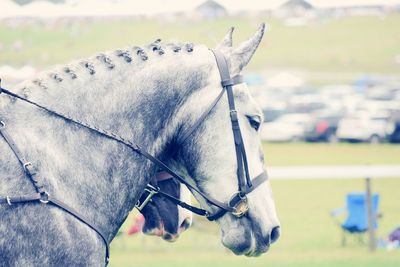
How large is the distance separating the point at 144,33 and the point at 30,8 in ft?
63.1

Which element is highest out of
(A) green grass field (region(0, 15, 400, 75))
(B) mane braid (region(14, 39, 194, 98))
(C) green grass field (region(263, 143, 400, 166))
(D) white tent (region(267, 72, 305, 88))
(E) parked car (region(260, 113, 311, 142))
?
(B) mane braid (region(14, 39, 194, 98))

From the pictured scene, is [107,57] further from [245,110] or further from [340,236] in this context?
[340,236]

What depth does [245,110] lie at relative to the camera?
4574mm

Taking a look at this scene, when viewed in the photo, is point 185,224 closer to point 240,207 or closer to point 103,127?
point 240,207

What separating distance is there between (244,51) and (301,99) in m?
31.2

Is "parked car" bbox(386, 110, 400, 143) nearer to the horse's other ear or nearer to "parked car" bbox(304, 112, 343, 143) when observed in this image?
"parked car" bbox(304, 112, 343, 143)

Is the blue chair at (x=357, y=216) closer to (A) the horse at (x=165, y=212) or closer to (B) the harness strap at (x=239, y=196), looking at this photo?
(A) the horse at (x=165, y=212)

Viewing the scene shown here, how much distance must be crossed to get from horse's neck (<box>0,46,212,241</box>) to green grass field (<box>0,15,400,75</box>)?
37806 mm

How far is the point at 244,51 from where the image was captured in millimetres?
4625

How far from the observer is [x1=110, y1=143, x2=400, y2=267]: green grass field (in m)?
11.2

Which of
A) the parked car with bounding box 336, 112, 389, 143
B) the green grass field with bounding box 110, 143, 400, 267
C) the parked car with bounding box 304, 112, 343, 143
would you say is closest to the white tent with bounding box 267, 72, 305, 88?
the parked car with bounding box 304, 112, 343, 143

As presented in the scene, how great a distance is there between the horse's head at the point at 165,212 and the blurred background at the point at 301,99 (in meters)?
0.84

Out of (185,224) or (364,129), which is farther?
(364,129)

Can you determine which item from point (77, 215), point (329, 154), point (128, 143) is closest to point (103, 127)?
point (128, 143)
